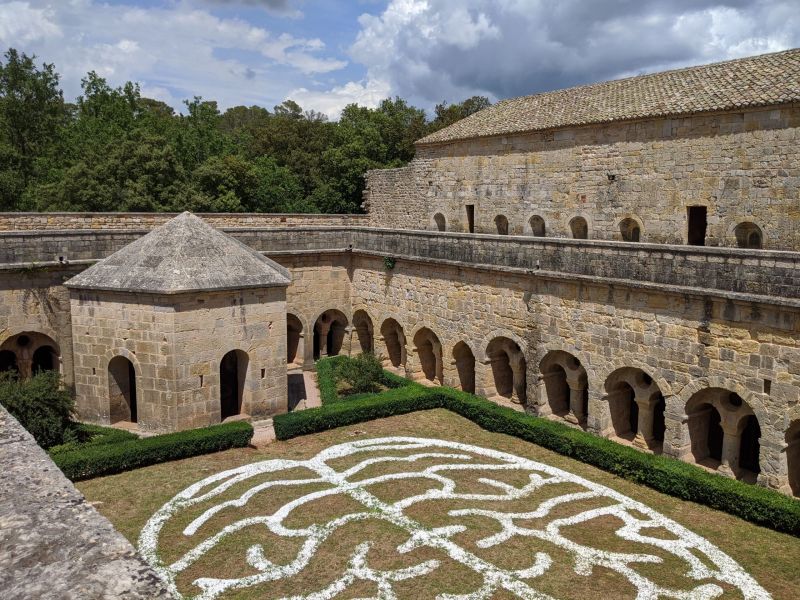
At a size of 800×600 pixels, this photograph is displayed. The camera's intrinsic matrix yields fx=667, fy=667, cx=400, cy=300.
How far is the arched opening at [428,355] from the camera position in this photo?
922 inches

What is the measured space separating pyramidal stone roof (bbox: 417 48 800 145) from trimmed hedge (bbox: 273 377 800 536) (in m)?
11.3

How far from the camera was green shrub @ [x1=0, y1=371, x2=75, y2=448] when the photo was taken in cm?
1641

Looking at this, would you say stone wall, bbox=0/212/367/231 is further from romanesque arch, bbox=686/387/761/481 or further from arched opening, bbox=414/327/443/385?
romanesque arch, bbox=686/387/761/481

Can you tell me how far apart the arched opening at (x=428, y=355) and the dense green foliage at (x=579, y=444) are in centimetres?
231

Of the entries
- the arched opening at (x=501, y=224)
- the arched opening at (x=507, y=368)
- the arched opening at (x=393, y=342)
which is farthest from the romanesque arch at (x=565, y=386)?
the arched opening at (x=501, y=224)

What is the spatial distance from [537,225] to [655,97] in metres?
6.62

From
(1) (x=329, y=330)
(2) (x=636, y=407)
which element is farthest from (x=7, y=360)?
(2) (x=636, y=407)

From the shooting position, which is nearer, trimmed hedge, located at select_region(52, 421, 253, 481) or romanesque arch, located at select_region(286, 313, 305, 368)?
trimmed hedge, located at select_region(52, 421, 253, 481)

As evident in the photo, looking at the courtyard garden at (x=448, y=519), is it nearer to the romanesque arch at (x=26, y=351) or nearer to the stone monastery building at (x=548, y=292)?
the stone monastery building at (x=548, y=292)

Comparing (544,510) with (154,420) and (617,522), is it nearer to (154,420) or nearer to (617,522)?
(617,522)

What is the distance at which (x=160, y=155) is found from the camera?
34938 mm

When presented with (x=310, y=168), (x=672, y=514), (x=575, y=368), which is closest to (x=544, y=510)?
(x=672, y=514)

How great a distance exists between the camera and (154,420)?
17.8 metres

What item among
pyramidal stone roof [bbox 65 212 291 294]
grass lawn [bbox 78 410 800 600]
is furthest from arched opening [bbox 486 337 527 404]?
pyramidal stone roof [bbox 65 212 291 294]
